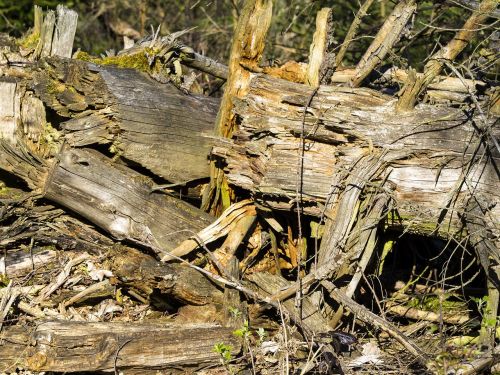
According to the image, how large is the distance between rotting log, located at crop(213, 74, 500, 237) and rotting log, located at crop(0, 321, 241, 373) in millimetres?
1046

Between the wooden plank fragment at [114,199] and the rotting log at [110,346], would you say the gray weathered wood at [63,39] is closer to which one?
the wooden plank fragment at [114,199]

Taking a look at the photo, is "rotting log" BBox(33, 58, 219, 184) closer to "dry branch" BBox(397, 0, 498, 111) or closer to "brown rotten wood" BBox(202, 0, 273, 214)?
"brown rotten wood" BBox(202, 0, 273, 214)

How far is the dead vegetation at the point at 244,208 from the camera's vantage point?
13.9 feet

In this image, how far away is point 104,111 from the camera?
16.0 feet

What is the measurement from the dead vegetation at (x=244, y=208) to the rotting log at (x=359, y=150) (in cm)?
1

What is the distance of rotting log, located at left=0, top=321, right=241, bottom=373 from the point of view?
13.0ft

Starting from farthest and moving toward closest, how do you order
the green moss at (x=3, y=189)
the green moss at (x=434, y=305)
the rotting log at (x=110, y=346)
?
the green moss at (x=3, y=189)
the green moss at (x=434, y=305)
the rotting log at (x=110, y=346)

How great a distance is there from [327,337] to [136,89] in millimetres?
2203

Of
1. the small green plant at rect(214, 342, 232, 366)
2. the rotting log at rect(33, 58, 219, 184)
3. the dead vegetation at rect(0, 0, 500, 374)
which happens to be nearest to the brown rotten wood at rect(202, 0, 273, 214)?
the dead vegetation at rect(0, 0, 500, 374)

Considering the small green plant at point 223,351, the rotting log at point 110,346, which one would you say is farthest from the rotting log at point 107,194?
the small green plant at point 223,351

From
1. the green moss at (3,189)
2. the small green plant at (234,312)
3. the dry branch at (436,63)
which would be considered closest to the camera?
the small green plant at (234,312)

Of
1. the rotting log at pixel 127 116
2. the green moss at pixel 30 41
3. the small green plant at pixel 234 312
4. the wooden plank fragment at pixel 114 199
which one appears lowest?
the small green plant at pixel 234 312

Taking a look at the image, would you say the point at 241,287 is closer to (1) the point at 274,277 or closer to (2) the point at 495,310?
(1) the point at 274,277

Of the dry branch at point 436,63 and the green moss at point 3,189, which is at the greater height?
the dry branch at point 436,63
